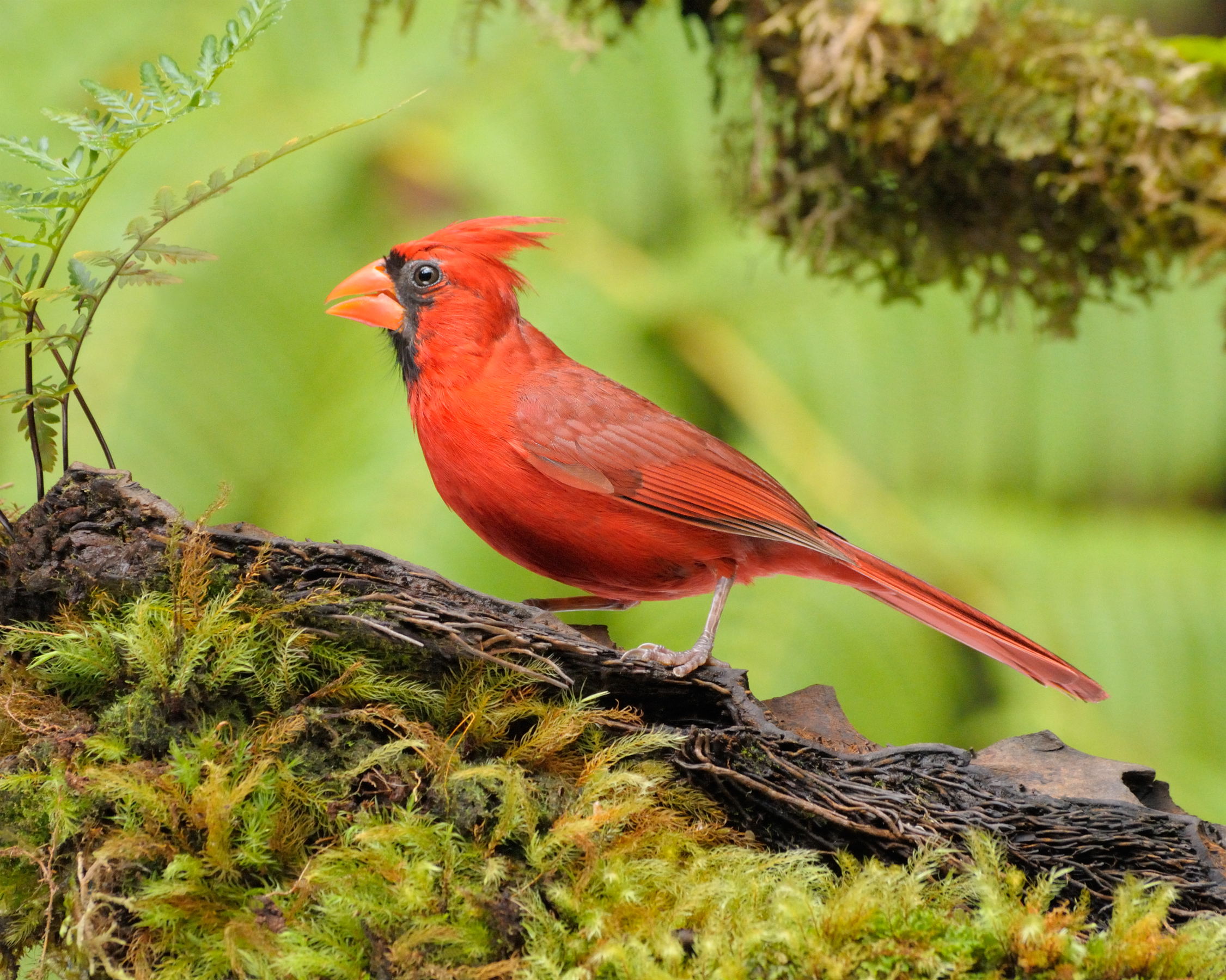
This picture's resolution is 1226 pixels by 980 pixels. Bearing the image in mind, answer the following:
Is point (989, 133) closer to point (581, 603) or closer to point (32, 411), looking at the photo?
point (581, 603)

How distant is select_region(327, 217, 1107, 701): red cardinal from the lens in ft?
6.73

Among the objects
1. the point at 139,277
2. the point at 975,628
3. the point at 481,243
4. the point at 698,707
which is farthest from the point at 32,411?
the point at 975,628

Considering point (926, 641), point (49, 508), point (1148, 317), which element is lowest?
point (926, 641)

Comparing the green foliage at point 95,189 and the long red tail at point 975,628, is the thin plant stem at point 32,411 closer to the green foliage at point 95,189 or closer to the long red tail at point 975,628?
the green foliage at point 95,189

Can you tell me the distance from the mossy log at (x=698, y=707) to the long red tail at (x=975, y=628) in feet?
1.11

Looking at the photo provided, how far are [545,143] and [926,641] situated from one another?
99.9 inches

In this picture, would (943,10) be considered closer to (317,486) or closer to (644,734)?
(644,734)

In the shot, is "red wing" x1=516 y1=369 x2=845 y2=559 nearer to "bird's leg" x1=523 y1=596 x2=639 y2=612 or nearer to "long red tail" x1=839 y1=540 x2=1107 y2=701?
"long red tail" x1=839 y1=540 x2=1107 y2=701

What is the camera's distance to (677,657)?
1.84 m

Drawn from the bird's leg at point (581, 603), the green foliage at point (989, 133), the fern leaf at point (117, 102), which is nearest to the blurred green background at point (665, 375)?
the green foliage at point (989, 133)

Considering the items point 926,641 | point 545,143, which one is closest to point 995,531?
point 926,641

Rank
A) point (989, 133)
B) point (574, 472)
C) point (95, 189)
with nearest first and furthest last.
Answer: point (95, 189)
point (574, 472)
point (989, 133)

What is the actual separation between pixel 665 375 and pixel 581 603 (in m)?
2.42

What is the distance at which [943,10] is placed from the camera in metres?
2.47
